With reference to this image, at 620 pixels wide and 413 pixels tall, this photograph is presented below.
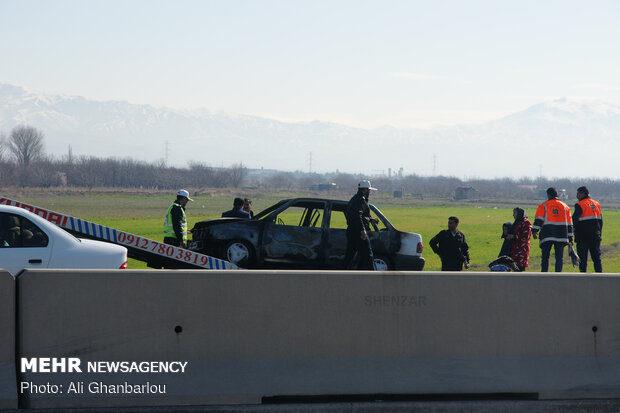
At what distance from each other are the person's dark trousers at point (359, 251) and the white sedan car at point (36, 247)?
4.21m

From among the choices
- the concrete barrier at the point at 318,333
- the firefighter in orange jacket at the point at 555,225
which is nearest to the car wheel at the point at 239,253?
the firefighter in orange jacket at the point at 555,225

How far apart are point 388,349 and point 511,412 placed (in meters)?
1.05

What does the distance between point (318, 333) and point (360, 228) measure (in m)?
5.91

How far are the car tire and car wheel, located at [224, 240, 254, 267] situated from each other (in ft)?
7.07

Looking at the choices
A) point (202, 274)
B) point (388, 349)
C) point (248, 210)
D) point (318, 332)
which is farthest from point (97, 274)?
point (248, 210)

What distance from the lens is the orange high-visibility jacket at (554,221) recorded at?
1332 centimetres

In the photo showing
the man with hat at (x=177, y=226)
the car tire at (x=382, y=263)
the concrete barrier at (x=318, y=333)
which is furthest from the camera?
the man with hat at (x=177, y=226)

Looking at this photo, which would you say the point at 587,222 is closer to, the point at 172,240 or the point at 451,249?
the point at 451,249

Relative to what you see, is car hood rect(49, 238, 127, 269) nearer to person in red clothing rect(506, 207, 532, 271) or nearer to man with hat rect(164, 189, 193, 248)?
man with hat rect(164, 189, 193, 248)

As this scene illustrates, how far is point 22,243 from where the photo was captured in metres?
8.45

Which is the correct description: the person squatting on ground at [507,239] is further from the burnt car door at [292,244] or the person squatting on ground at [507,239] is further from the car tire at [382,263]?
the burnt car door at [292,244]

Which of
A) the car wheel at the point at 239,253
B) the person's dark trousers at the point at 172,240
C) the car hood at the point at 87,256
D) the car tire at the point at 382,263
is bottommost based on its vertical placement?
the car tire at the point at 382,263

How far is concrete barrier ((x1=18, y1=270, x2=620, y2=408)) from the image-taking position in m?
5.38

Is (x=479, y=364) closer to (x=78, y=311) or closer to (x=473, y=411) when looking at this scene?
(x=473, y=411)
